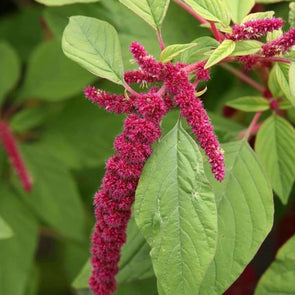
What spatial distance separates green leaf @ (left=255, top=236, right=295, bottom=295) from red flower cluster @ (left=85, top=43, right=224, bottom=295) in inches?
12.9

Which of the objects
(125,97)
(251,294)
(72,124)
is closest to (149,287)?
(251,294)

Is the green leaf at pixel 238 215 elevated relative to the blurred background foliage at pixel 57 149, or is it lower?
elevated

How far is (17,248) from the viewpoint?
4.68 feet

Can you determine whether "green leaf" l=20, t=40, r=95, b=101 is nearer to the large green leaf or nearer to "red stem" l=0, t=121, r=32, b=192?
"red stem" l=0, t=121, r=32, b=192

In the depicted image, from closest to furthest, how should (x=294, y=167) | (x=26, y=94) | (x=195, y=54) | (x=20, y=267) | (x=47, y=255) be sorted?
(x=195, y=54) → (x=294, y=167) → (x=20, y=267) → (x=26, y=94) → (x=47, y=255)

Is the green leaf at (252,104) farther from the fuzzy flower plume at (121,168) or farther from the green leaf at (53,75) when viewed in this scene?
the green leaf at (53,75)

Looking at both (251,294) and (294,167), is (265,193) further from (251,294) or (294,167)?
(251,294)

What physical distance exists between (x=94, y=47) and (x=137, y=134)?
0.17m

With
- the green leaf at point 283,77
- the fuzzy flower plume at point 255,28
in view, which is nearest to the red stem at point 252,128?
the green leaf at point 283,77

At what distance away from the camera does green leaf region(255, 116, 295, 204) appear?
3.31ft

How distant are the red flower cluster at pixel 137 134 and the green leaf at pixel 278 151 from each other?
0.28m

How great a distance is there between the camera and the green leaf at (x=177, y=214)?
73 centimetres

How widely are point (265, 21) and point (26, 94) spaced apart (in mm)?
946

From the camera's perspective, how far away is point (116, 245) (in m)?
0.80
